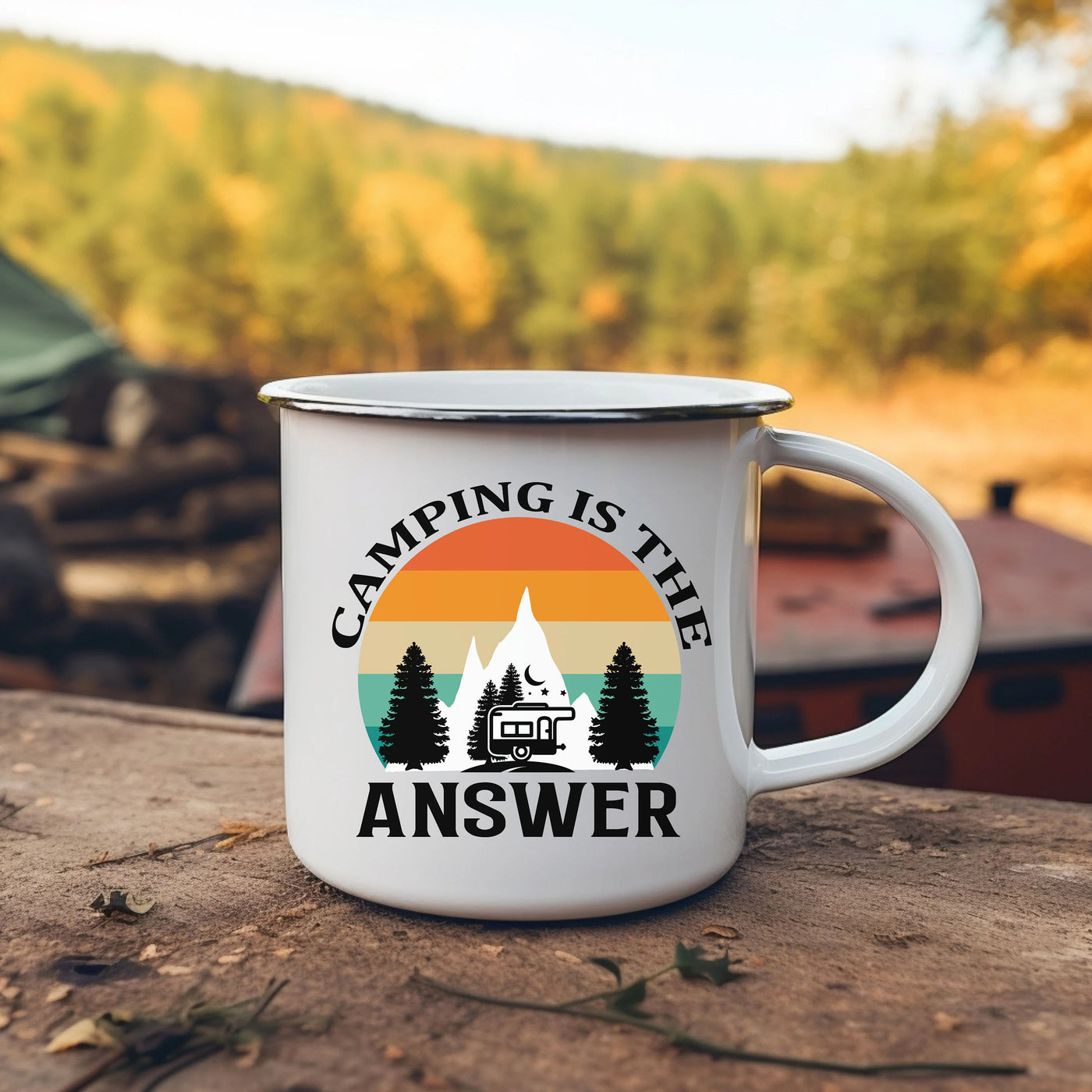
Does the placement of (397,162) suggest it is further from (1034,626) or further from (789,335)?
(1034,626)

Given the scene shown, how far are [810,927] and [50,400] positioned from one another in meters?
5.70

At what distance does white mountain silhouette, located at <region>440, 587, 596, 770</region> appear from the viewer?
2.29 ft

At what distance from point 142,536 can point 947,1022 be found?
4872mm

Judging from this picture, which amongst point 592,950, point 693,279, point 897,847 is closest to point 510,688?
point 592,950

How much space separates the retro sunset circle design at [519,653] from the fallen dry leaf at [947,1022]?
0.72 ft

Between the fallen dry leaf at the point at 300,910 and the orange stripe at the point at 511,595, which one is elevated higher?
the orange stripe at the point at 511,595

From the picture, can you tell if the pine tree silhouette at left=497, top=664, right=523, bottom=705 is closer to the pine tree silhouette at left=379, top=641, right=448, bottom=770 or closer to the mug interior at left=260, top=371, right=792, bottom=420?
the pine tree silhouette at left=379, top=641, right=448, bottom=770

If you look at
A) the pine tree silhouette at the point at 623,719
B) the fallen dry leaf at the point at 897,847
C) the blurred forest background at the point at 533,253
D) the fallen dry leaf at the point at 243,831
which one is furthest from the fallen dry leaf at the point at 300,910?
the blurred forest background at the point at 533,253

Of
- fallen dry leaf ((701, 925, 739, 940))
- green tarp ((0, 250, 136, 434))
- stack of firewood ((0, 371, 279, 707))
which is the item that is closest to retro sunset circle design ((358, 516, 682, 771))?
fallen dry leaf ((701, 925, 739, 940))

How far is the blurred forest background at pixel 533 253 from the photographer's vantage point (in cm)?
1405

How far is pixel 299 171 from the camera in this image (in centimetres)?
1489

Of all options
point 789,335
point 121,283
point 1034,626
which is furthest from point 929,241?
point 1034,626

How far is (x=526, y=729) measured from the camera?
706mm

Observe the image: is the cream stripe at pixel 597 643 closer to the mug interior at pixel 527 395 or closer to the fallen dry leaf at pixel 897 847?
the mug interior at pixel 527 395
